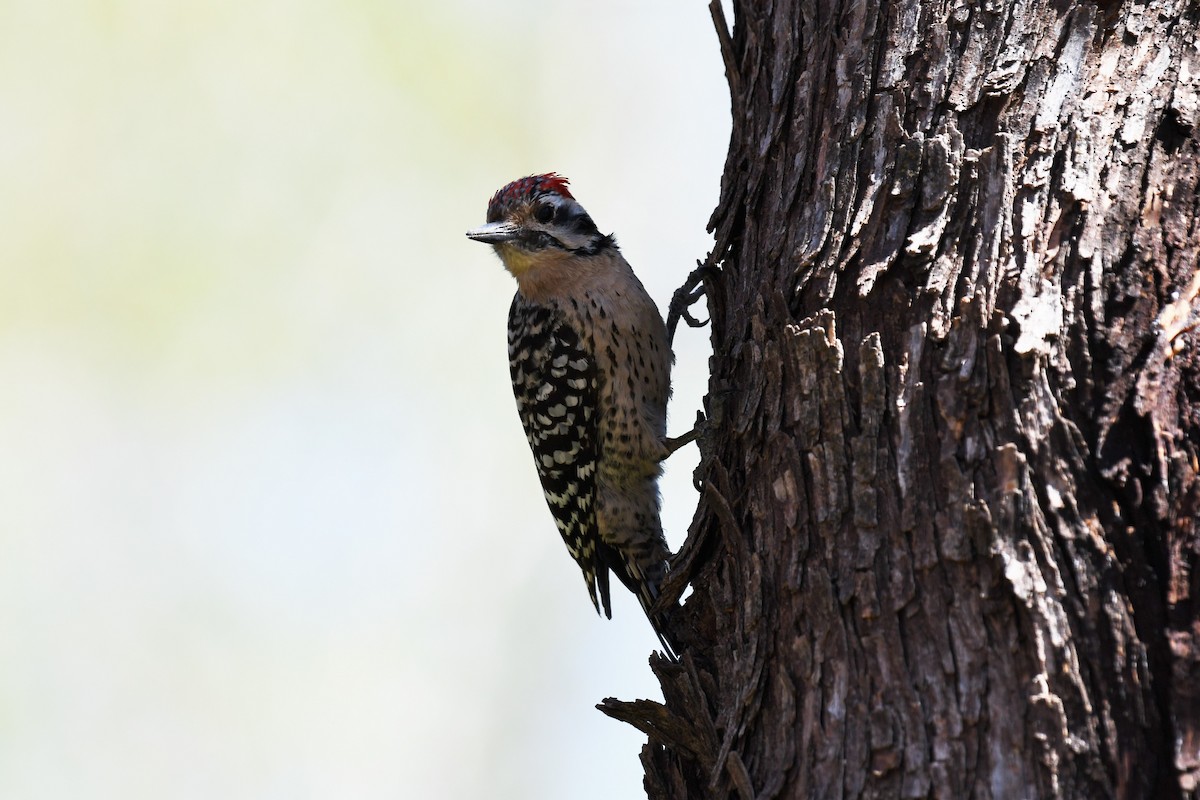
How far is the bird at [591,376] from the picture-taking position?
4973 mm

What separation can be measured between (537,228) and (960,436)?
2.95 metres

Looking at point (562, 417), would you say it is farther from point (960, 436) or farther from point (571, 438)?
point (960, 436)

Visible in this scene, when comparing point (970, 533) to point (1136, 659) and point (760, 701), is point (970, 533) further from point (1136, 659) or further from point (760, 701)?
point (760, 701)

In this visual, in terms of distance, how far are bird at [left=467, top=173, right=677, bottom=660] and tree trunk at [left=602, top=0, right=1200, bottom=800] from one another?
162 cm

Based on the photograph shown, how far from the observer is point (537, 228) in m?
5.12

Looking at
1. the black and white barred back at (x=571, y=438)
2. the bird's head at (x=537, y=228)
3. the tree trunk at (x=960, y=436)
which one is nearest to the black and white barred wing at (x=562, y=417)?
the black and white barred back at (x=571, y=438)

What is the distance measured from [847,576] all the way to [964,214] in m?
0.92

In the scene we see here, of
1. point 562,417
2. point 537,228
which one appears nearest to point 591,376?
point 562,417

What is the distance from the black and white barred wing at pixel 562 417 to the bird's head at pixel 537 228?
24 cm

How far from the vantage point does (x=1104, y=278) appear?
8.55 ft

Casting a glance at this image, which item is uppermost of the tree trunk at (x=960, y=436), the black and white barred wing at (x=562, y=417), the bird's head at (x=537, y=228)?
the bird's head at (x=537, y=228)

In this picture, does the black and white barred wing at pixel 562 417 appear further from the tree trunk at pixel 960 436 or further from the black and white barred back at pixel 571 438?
the tree trunk at pixel 960 436

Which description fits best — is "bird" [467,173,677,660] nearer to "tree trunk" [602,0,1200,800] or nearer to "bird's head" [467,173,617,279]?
"bird's head" [467,173,617,279]

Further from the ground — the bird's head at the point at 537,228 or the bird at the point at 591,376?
the bird's head at the point at 537,228
